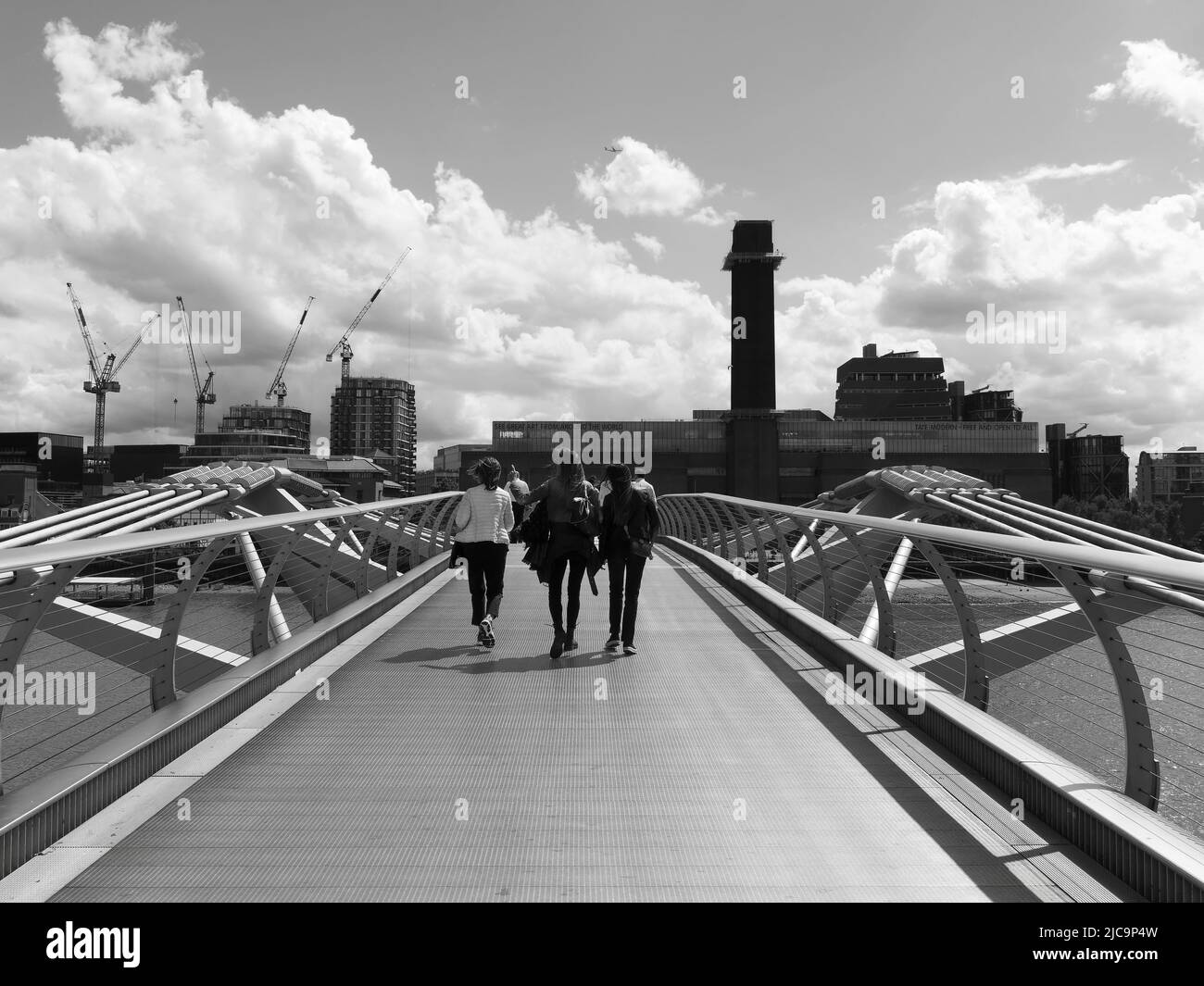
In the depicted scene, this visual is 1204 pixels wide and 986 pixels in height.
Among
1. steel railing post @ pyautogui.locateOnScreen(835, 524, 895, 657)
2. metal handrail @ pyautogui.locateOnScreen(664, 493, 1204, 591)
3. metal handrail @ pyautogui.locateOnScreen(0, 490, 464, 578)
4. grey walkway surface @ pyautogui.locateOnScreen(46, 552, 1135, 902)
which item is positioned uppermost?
metal handrail @ pyautogui.locateOnScreen(0, 490, 464, 578)

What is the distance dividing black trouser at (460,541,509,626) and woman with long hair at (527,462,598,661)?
568 mm

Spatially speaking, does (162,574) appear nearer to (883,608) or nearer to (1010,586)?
(883,608)

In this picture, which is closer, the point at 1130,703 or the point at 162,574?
the point at 1130,703

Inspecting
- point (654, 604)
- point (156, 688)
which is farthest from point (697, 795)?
point (654, 604)

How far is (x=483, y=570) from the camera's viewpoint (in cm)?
Result: 764

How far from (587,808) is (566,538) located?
3.44m

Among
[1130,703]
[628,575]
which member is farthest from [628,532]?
[1130,703]

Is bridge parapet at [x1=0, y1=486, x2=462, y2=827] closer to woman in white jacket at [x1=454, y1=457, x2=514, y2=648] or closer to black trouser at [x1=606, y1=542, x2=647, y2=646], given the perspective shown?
woman in white jacket at [x1=454, y1=457, x2=514, y2=648]

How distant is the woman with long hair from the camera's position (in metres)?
7.09
